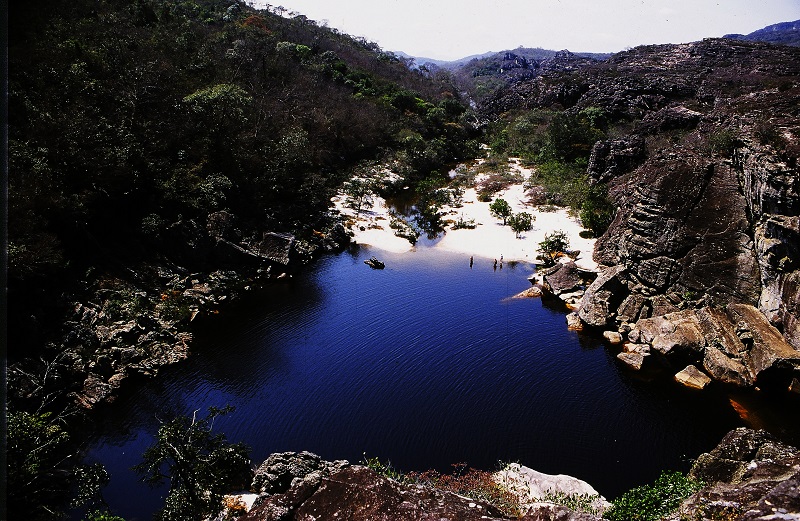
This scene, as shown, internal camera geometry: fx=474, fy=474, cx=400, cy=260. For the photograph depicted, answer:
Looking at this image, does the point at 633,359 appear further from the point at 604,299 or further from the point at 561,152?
the point at 561,152

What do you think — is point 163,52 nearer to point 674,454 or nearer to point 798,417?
point 674,454

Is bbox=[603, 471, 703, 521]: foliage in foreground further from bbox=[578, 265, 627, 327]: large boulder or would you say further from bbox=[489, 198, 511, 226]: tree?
bbox=[489, 198, 511, 226]: tree

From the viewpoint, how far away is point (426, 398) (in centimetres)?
2014

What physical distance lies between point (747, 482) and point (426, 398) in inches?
456

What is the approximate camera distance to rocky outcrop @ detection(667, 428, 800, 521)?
7586mm

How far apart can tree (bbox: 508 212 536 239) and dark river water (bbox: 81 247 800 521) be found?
12257 mm

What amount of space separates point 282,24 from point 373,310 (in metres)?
76.6

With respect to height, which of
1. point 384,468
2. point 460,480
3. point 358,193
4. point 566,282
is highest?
point 358,193

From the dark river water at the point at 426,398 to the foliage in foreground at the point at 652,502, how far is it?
9.06 ft

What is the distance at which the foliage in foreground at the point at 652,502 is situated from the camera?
11914 millimetres

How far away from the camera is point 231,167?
35969mm

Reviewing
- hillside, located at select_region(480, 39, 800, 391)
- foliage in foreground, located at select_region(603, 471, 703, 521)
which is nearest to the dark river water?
hillside, located at select_region(480, 39, 800, 391)

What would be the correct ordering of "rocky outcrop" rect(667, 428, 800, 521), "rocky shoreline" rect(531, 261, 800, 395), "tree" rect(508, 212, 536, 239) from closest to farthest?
"rocky outcrop" rect(667, 428, 800, 521), "rocky shoreline" rect(531, 261, 800, 395), "tree" rect(508, 212, 536, 239)

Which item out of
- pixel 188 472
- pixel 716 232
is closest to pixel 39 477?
pixel 188 472
